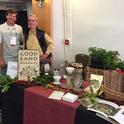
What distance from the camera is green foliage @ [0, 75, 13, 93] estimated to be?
2416mm

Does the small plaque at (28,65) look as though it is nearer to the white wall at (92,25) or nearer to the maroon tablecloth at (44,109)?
the maroon tablecloth at (44,109)

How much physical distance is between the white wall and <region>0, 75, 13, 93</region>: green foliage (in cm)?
164

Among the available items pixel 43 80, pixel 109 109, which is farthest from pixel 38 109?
pixel 109 109

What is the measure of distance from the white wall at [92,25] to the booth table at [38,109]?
63.9 inches

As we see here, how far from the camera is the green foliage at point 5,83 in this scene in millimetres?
2416

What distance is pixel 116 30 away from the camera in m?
3.44

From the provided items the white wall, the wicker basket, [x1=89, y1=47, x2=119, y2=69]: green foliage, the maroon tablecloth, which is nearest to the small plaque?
the maroon tablecloth

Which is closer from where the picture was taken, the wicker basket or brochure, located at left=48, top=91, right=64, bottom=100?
the wicker basket

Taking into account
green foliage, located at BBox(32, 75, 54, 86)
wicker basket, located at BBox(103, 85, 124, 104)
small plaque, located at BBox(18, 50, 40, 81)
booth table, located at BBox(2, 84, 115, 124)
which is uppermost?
small plaque, located at BBox(18, 50, 40, 81)

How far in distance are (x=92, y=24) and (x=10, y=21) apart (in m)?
1.34

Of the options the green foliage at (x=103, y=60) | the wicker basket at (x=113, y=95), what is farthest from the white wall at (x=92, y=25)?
the wicker basket at (x=113, y=95)

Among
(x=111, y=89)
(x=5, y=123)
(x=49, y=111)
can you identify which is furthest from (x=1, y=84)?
(x=111, y=89)

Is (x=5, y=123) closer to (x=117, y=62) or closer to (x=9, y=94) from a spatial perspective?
(x=9, y=94)

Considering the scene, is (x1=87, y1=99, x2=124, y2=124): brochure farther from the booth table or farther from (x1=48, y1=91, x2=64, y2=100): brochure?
(x1=48, y1=91, x2=64, y2=100): brochure
